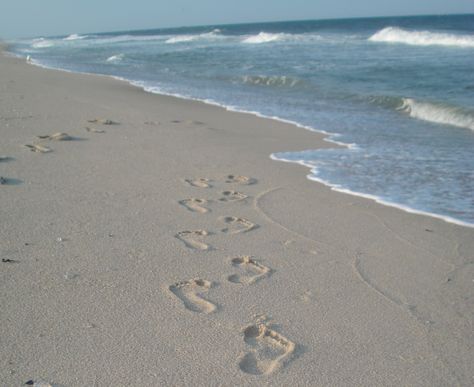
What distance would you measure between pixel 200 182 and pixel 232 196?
1.47 ft

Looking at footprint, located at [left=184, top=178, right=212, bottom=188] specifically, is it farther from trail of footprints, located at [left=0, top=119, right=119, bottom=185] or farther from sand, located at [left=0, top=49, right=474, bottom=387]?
trail of footprints, located at [left=0, top=119, right=119, bottom=185]

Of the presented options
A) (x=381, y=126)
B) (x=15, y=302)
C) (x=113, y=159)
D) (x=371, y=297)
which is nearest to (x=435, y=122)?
(x=381, y=126)

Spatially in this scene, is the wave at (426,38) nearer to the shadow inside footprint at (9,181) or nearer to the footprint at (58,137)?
the footprint at (58,137)

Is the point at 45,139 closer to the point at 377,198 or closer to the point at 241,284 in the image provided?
the point at 377,198

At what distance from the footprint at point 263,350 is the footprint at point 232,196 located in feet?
6.39

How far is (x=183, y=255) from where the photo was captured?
3334mm

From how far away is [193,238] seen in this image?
3617 mm

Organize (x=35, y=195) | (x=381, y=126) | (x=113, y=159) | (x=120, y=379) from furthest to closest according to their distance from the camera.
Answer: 1. (x=381, y=126)
2. (x=113, y=159)
3. (x=35, y=195)
4. (x=120, y=379)

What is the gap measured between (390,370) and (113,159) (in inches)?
153

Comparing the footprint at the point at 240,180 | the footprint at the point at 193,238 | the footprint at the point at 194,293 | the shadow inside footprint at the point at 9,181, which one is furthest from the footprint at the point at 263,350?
the shadow inside footprint at the point at 9,181

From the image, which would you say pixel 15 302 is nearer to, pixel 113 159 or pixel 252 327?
pixel 252 327

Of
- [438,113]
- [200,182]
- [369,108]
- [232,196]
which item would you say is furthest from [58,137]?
[438,113]

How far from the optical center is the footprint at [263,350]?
2279mm

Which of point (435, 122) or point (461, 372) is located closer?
point (461, 372)
